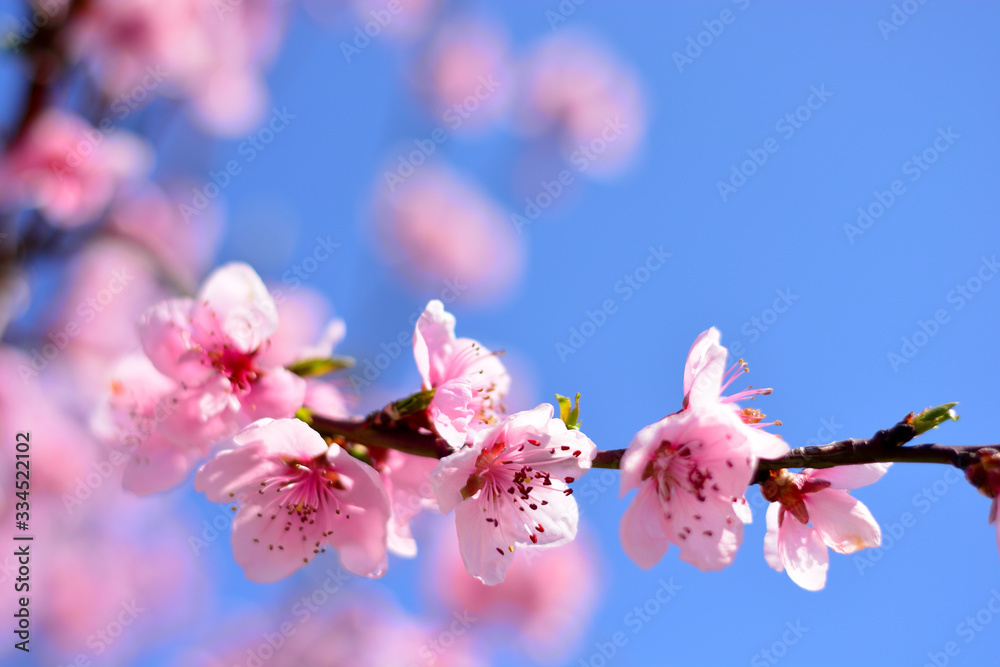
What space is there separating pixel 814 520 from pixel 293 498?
4.00 feet

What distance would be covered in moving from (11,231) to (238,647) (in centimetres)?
315

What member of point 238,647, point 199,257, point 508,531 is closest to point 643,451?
point 508,531

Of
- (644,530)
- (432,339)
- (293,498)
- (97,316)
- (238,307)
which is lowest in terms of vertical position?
(644,530)

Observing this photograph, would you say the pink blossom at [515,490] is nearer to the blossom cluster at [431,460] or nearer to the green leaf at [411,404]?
the blossom cluster at [431,460]

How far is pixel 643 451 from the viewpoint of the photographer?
120 centimetres

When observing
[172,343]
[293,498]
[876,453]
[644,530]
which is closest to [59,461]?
[172,343]

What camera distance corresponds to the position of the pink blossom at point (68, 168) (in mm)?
3281

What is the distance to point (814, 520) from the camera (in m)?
1.45

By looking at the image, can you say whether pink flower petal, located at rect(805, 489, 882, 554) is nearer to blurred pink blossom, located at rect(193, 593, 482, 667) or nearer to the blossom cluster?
the blossom cluster

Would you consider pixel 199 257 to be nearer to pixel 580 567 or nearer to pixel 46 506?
pixel 46 506

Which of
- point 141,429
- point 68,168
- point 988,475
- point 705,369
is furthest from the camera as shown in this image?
point 68,168

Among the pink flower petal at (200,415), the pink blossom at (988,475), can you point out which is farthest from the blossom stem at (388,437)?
the pink blossom at (988,475)

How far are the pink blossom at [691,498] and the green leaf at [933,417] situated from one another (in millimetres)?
316

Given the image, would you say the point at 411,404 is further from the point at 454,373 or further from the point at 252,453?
the point at 252,453
